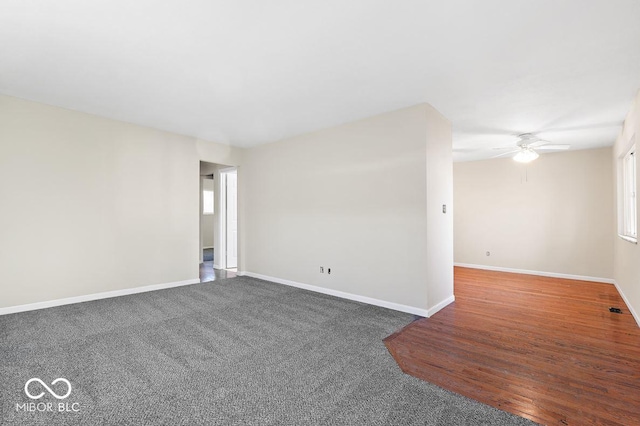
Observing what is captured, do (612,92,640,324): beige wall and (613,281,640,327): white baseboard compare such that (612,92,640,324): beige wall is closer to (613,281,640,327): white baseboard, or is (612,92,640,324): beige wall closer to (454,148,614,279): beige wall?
(613,281,640,327): white baseboard

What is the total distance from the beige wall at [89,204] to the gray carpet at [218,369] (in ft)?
1.91

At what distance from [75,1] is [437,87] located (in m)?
3.20

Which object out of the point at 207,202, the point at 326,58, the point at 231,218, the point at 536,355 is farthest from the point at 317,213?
the point at 207,202

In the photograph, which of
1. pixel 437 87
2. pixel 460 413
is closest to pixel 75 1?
pixel 437 87

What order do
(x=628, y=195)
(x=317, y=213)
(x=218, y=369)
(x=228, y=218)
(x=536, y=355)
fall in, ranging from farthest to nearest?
(x=228, y=218), (x=317, y=213), (x=628, y=195), (x=536, y=355), (x=218, y=369)

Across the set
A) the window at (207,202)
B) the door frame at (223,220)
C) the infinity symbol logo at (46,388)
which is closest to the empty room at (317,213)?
the infinity symbol logo at (46,388)

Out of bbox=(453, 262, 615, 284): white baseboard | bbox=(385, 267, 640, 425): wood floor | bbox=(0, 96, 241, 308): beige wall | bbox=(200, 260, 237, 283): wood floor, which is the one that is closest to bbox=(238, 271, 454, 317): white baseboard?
bbox=(385, 267, 640, 425): wood floor

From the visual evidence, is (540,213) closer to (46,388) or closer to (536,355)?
(536,355)

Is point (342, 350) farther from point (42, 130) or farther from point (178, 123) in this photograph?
point (42, 130)

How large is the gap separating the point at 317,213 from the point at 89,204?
334 cm

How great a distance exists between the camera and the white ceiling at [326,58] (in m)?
2.05

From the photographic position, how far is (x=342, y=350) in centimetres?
267

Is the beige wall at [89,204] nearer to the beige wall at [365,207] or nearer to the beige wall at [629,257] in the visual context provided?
the beige wall at [365,207]

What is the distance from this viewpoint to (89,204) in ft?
13.7
